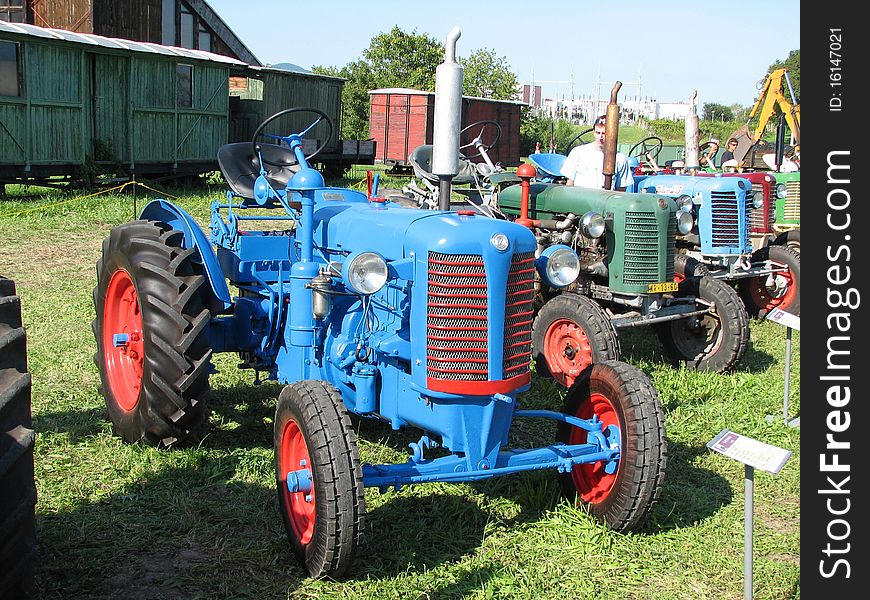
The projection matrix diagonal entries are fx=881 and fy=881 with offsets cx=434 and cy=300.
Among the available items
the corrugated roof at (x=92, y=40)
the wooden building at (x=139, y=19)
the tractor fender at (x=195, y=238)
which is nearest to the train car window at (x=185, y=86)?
the corrugated roof at (x=92, y=40)

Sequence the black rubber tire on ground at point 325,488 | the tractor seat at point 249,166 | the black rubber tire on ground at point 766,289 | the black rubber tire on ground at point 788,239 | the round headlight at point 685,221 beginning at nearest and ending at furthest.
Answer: the black rubber tire on ground at point 325,488 < the tractor seat at point 249,166 < the round headlight at point 685,221 < the black rubber tire on ground at point 766,289 < the black rubber tire on ground at point 788,239

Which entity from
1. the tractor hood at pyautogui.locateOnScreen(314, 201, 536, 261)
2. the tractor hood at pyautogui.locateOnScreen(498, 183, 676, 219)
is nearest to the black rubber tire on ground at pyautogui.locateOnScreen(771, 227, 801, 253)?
the tractor hood at pyautogui.locateOnScreen(498, 183, 676, 219)

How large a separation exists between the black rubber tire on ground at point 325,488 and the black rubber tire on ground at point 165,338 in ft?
3.07

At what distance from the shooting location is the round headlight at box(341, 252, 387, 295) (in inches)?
132

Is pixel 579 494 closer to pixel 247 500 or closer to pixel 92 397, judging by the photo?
pixel 247 500

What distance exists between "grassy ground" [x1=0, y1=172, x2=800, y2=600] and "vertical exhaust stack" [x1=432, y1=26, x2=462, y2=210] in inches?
59.9

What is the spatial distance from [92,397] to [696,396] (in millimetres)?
3894

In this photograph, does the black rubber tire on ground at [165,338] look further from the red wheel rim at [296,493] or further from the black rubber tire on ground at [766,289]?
the black rubber tire on ground at [766,289]

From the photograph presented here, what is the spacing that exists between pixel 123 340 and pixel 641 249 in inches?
141

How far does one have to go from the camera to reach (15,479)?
2590mm

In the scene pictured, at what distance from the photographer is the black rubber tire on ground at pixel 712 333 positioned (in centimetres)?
654

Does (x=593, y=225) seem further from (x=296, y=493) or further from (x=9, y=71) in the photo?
(x=9, y=71)

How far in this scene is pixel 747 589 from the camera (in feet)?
9.39

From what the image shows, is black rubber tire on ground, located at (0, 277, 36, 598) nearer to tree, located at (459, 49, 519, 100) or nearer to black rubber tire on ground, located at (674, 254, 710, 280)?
black rubber tire on ground, located at (674, 254, 710, 280)
